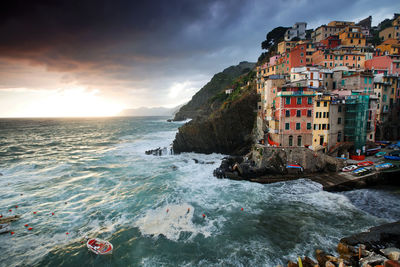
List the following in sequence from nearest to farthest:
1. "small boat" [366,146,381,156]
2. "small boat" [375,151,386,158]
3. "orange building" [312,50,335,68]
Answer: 1. "small boat" [375,151,386,158]
2. "small boat" [366,146,381,156]
3. "orange building" [312,50,335,68]

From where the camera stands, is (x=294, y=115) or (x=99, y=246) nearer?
(x=99, y=246)

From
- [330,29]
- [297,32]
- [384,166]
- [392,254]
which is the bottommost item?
[392,254]

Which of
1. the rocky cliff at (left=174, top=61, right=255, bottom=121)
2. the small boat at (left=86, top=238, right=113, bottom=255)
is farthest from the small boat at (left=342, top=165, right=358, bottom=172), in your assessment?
Result: the rocky cliff at (left=174, top=61, right=255, bottom=121)

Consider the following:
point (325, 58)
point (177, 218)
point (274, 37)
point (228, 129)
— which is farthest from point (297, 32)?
point (177, 218)

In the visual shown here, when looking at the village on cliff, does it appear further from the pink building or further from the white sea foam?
the white sea foam

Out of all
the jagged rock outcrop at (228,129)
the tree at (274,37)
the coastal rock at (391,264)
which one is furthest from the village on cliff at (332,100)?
the tree at (274,37)

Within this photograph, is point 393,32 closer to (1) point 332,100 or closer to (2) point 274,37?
(2) point 274,37
